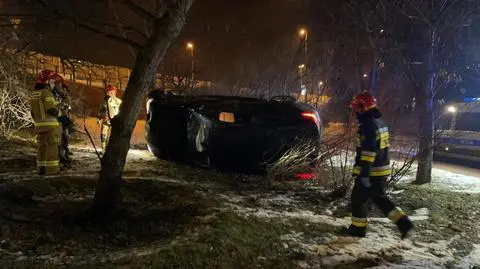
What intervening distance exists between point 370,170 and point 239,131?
92.7 inches

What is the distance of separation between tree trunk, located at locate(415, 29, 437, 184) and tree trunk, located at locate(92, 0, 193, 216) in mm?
5584

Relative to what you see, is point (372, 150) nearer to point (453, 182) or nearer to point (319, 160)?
point (319, 160)

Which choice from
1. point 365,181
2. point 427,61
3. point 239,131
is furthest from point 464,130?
point 365,181

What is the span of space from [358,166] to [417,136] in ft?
12.5

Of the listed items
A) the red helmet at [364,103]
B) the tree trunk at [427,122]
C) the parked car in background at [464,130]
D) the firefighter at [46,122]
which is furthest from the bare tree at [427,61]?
the firefighter at [46,122]

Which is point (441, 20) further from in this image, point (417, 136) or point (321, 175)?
point (321, 175)

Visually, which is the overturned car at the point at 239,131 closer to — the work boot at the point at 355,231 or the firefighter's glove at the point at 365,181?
the firefighter's glove at the point at 365,181

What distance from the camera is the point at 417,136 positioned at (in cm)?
812

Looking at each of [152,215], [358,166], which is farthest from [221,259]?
[358,166]

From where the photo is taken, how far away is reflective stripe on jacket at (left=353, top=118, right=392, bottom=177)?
4.83 metres

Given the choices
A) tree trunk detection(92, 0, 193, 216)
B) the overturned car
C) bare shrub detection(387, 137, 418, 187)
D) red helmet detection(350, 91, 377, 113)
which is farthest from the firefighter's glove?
tree trunk detection(92, 0, 193, 216)

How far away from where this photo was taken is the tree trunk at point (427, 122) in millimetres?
8078

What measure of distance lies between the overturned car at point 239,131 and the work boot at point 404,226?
1.96 meters

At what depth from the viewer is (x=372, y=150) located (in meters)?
4.82
